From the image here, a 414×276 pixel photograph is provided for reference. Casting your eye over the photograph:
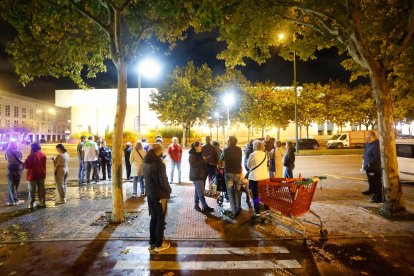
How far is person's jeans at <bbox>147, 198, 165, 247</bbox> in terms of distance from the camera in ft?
19.2

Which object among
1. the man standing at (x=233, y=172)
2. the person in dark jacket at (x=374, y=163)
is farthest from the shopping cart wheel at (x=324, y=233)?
the person in dark jacket at (x=374, y=163)

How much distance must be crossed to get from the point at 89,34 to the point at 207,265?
751cm

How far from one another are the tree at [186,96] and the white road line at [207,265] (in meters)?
35.1

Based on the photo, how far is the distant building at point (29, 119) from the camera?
69469 mm

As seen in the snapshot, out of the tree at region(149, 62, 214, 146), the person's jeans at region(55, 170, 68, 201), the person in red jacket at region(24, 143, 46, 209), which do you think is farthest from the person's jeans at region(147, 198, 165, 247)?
the tree at region(149, 62, 214, 146)

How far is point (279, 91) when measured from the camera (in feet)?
138

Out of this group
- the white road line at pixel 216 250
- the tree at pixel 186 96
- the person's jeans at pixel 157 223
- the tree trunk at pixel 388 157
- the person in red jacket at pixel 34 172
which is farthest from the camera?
the tree at pixel 186 96

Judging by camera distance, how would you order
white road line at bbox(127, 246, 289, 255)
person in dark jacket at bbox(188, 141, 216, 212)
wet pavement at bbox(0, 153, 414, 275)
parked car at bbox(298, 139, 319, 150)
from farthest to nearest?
parked car at bbox(298, 139, 319, 150)
person in dark jacket at bbox(188, 141, 216, 212)
white road line at bbox(127, 246, 289, 255)
wet pavement at bbox(0, 153, 414, 275)

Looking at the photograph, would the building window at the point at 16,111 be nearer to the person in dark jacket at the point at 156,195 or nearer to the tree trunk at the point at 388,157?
the person in dark jacket at the point at 156,195

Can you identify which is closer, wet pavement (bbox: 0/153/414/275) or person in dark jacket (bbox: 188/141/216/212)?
wet pavement (bbox: 0/153/414/275)

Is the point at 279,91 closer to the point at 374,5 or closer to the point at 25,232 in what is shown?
the point at 374,5

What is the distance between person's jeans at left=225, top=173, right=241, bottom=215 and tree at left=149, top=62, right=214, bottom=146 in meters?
32.3

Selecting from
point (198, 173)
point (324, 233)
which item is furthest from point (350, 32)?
point (198, 173)

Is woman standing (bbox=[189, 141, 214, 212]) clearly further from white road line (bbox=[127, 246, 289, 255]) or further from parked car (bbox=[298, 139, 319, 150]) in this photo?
parked car (bbox=[298, 139, 319, 150])
